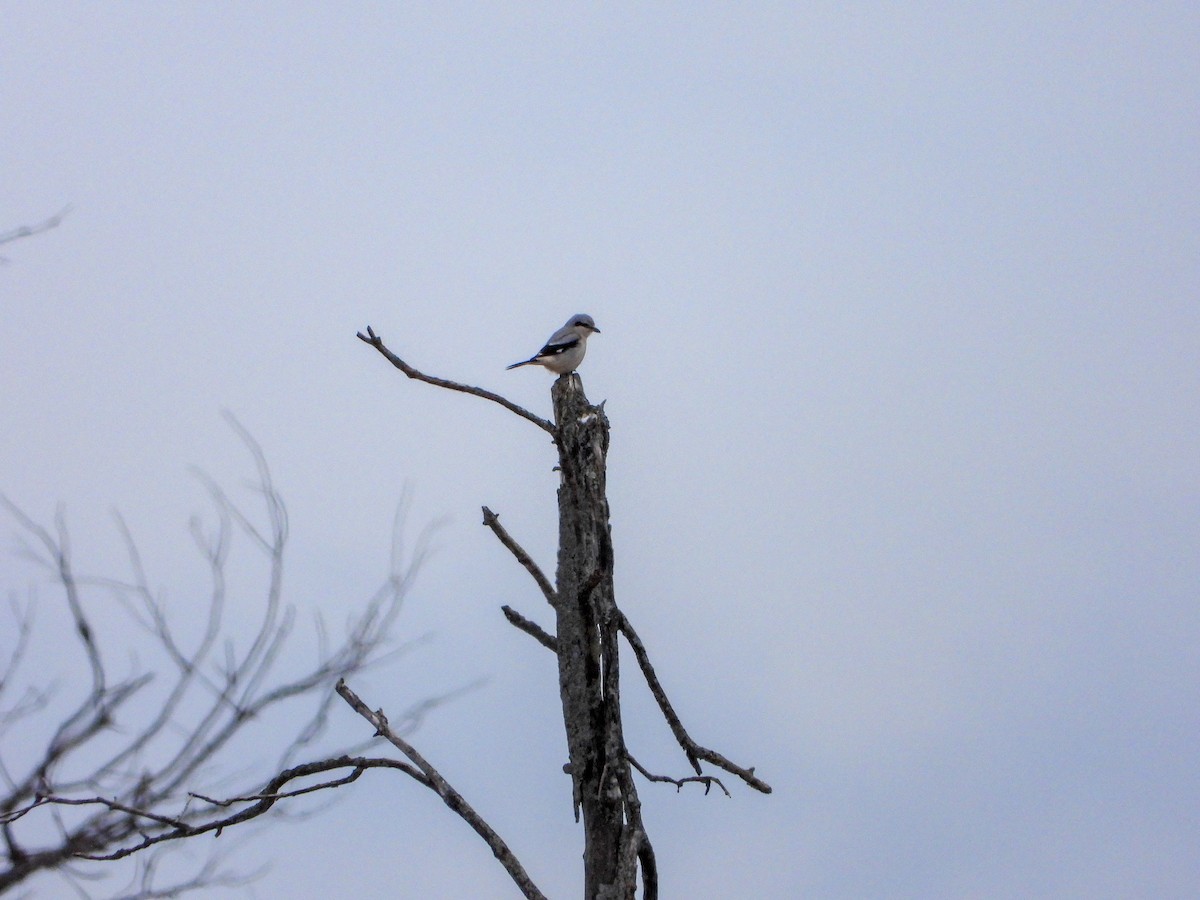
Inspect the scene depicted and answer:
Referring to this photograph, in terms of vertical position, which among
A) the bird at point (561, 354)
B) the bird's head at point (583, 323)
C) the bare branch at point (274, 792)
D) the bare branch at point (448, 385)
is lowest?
the bare branch at point (274, 792)

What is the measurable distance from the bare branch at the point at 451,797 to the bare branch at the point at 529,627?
88 centimetres

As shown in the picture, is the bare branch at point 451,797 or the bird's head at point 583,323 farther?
the bird's head at point 583,323

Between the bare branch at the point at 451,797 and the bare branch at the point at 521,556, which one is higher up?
the bare branch at the point at 521,556

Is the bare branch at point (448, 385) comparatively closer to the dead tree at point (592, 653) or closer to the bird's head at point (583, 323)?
the dead tree at point (592, 653)

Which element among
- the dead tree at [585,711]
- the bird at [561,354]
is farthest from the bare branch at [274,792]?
the bird at [561,354]

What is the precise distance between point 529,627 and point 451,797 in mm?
1042

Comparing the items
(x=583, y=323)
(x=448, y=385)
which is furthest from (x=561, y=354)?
(x=448, y=385)

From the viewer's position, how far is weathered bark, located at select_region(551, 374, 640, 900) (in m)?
6.11

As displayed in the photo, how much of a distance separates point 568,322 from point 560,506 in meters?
7.70

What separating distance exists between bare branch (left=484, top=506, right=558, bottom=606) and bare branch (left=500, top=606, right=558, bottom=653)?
170 millimetres

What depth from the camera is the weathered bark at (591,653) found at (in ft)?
20.1

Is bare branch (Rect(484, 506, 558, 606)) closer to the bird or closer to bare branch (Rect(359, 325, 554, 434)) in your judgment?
bare branch (Rect(359, 325, 554, 434))

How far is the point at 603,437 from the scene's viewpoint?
6.84 m

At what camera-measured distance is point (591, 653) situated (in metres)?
6.25
